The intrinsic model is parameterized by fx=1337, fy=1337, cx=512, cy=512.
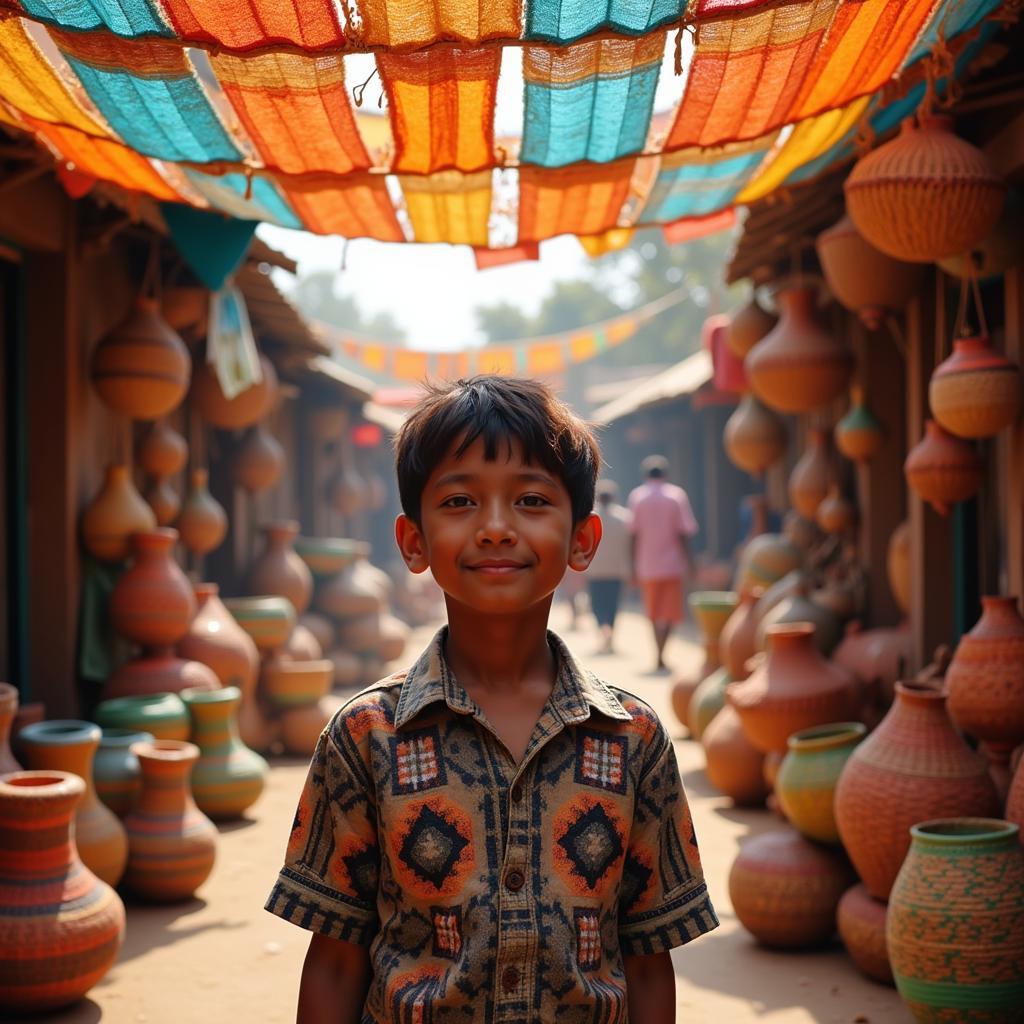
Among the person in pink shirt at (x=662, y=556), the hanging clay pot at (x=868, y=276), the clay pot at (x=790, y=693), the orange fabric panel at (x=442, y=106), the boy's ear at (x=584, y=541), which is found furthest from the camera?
Result: the person in pink shirt at (x=662, y=556)

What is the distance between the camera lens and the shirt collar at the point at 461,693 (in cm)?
176

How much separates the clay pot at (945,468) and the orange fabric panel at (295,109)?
2.20 metres

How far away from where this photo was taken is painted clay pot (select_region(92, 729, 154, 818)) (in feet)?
16.6

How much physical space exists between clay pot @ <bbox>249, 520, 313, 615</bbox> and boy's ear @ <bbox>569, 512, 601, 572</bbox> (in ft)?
24.9

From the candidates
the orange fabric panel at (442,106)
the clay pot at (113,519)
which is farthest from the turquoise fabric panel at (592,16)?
the clay pot at (113,519)

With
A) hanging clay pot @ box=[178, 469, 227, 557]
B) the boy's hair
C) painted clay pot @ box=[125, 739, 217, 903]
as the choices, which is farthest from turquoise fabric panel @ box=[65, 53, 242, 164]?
hanging clay pot @ box=[178, 469, 227, 557]

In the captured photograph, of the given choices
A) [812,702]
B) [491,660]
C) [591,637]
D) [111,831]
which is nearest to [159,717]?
[111,831]

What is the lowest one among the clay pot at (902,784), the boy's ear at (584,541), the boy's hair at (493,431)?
the clay pot at (902,784)

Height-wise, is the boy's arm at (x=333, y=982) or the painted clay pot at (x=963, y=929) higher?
the boy's arm at (x=333, y=982)

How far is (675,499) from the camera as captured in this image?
38.8 feet

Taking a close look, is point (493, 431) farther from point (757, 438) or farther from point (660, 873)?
point (757, 438)

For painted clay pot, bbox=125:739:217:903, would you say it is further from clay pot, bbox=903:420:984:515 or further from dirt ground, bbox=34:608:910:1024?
clay pot, bbox=903:420:984:515

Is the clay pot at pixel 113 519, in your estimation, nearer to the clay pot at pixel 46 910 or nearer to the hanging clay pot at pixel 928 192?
the clay pot at pixel 46 910

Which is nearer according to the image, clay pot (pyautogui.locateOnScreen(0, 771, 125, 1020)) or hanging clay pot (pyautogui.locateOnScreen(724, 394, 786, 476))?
clay pot (pyautogui.locateOnScreen(0, 771, 125, 1020))
